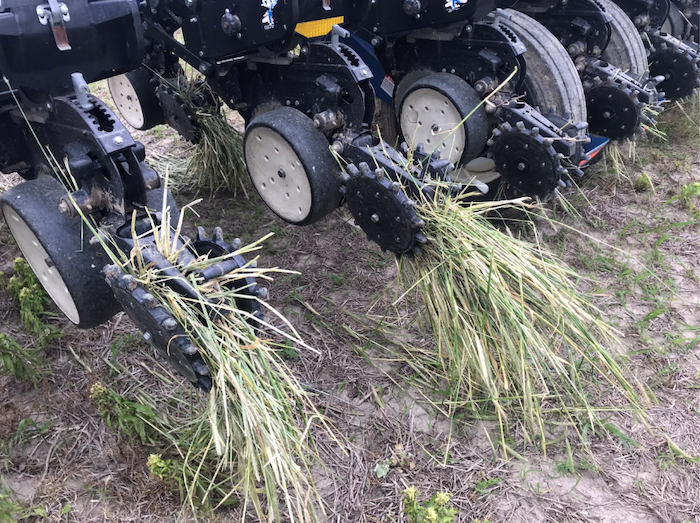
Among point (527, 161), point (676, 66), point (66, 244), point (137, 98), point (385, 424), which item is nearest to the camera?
point (66, 244)

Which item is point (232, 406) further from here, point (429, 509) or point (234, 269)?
point (429, 509)

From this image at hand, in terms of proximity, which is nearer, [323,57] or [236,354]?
[236,354]

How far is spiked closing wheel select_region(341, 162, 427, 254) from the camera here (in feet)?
6.11

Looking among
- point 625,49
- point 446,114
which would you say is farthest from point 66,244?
point 625,49

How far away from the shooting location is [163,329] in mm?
1370

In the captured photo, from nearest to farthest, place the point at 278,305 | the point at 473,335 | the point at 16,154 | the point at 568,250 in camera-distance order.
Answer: the point at 473,335 < the point at 16,154 < the point at 278,305 < the point at 568,250

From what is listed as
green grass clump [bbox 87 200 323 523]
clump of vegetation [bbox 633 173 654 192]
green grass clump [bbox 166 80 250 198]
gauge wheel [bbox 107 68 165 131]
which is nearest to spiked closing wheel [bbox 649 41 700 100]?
clump of vegetation [bbox 633 173 654 192]

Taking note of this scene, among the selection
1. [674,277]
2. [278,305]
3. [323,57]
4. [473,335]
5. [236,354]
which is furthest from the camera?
[674,277]

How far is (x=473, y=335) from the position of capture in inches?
68.4

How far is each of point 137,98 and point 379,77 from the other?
1354 mm

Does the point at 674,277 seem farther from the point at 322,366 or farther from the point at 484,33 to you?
the point at 322,366

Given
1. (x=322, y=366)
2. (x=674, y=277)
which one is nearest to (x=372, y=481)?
(x=322, y=366)

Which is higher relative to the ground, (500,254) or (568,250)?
(500,254)

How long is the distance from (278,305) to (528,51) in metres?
1.72
